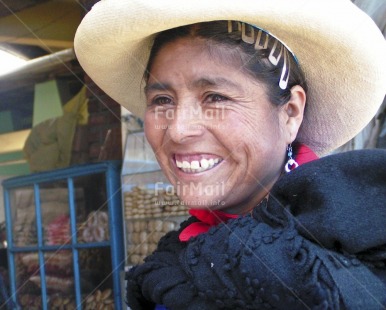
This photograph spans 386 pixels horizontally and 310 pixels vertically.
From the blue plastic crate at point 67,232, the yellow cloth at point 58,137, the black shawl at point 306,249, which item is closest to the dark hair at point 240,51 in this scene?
the black shawl at point 306,249

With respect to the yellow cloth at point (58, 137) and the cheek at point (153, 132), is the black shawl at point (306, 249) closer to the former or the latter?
the cheek at point (153, 132)

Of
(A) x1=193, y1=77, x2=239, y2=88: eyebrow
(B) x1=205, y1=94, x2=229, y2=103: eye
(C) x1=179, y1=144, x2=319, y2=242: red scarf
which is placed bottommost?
(C) x1=179, y1=144, x2=319, y2=242: red scarf

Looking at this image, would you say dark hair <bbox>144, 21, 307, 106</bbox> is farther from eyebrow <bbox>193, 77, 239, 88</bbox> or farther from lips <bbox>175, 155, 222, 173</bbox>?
lips <bbox>175, 155, 222, 173</bbox>

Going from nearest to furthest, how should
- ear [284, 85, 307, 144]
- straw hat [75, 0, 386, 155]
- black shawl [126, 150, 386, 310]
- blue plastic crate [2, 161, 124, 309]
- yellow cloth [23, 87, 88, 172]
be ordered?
black shawl [126, 150, 386, 310] < straw hat [75, 0, 386, 155] < ear [284, 85, 307, 144] < blue plastic crate [2, 161, 124, 309] < yellow cloth [23, 87, 88, 172]

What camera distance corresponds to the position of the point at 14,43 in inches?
137

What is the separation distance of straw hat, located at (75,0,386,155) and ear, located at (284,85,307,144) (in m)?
0.06

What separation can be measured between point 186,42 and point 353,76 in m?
Answer: 0.35

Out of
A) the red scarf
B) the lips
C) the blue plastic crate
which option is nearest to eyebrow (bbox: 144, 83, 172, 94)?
the lips

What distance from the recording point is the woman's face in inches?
36.8

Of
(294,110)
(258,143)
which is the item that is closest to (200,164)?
(258,143)

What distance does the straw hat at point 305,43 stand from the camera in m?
0.89

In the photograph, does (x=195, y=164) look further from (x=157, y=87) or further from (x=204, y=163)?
(x=157, y=87)

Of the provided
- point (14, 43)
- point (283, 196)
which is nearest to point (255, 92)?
point (283, 196)

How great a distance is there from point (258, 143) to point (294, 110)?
128mm
